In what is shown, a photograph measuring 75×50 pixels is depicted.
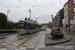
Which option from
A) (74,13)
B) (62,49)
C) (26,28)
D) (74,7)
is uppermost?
(74,7)

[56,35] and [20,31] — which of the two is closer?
[56,35]

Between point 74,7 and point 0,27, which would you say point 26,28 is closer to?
point 0,27

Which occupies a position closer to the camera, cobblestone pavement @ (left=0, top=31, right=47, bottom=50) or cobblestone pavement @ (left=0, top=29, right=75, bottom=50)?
cobblestone pavement @ (left=0, top=29, right=75, bottom=50)

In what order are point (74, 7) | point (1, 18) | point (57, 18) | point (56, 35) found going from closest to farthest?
1. point (56, 35)
2. point (57, 18)
3. point (1, 18)
4. point (74, 7)

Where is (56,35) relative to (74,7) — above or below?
below

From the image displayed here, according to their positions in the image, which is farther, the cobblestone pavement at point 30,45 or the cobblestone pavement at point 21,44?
the cobblestone pavement at point 21,44

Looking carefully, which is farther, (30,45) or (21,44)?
(21,44)

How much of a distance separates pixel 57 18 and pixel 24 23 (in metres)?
7.41

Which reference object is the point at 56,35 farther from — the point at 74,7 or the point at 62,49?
the point at 74,7

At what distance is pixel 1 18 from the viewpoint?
1025 inches

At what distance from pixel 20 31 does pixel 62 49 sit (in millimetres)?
13248

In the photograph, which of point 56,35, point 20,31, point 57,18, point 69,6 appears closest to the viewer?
point 56,35

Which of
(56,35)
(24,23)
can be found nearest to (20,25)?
(24,23)

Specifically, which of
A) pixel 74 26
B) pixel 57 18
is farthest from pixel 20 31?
pixel 74 26
